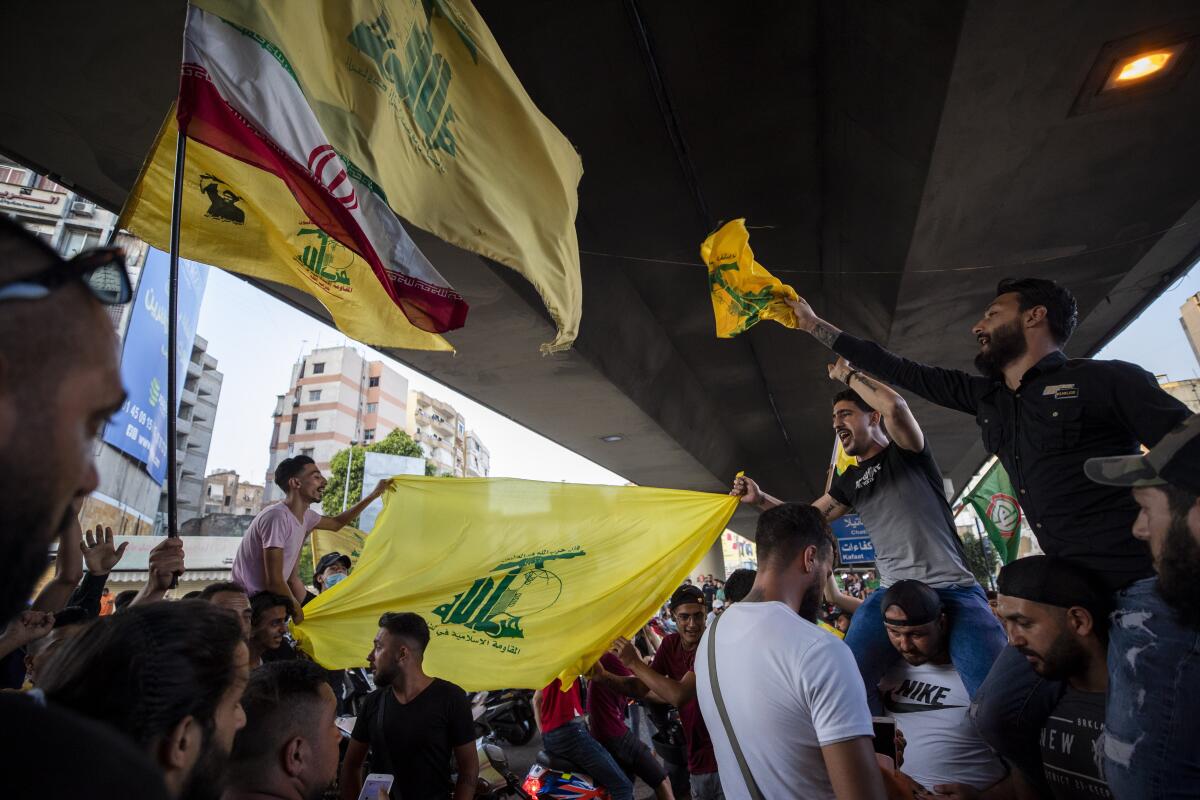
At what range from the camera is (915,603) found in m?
2.76

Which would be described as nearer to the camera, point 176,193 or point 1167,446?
point 1167,446

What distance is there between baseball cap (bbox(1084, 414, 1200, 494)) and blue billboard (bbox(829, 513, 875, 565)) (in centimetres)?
1199

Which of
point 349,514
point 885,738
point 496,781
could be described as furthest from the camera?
point 496,781

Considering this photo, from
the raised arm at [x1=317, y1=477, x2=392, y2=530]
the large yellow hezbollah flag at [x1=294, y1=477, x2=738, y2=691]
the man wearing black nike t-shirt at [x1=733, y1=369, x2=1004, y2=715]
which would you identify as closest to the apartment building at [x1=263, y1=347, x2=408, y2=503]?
the raised arm at [x1=317, y1=477, x2=392, y2=530]

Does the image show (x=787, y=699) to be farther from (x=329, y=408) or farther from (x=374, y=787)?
(x=329, y=408)

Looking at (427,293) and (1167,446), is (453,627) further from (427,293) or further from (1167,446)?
(1167,446)

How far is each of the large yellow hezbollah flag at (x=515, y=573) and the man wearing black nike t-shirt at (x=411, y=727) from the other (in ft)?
0.97

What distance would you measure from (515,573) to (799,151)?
5184 millimetres

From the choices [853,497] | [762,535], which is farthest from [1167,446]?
[853,497]

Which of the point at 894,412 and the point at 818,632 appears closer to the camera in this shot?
the point at 818,632

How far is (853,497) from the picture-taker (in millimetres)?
3527

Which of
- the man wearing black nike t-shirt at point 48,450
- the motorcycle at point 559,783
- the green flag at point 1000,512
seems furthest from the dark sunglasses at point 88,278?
the green flag at point 1000,512

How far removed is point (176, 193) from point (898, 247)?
21.4ft

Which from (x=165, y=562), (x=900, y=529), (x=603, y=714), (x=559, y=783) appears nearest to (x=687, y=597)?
(x=603, y=714)
